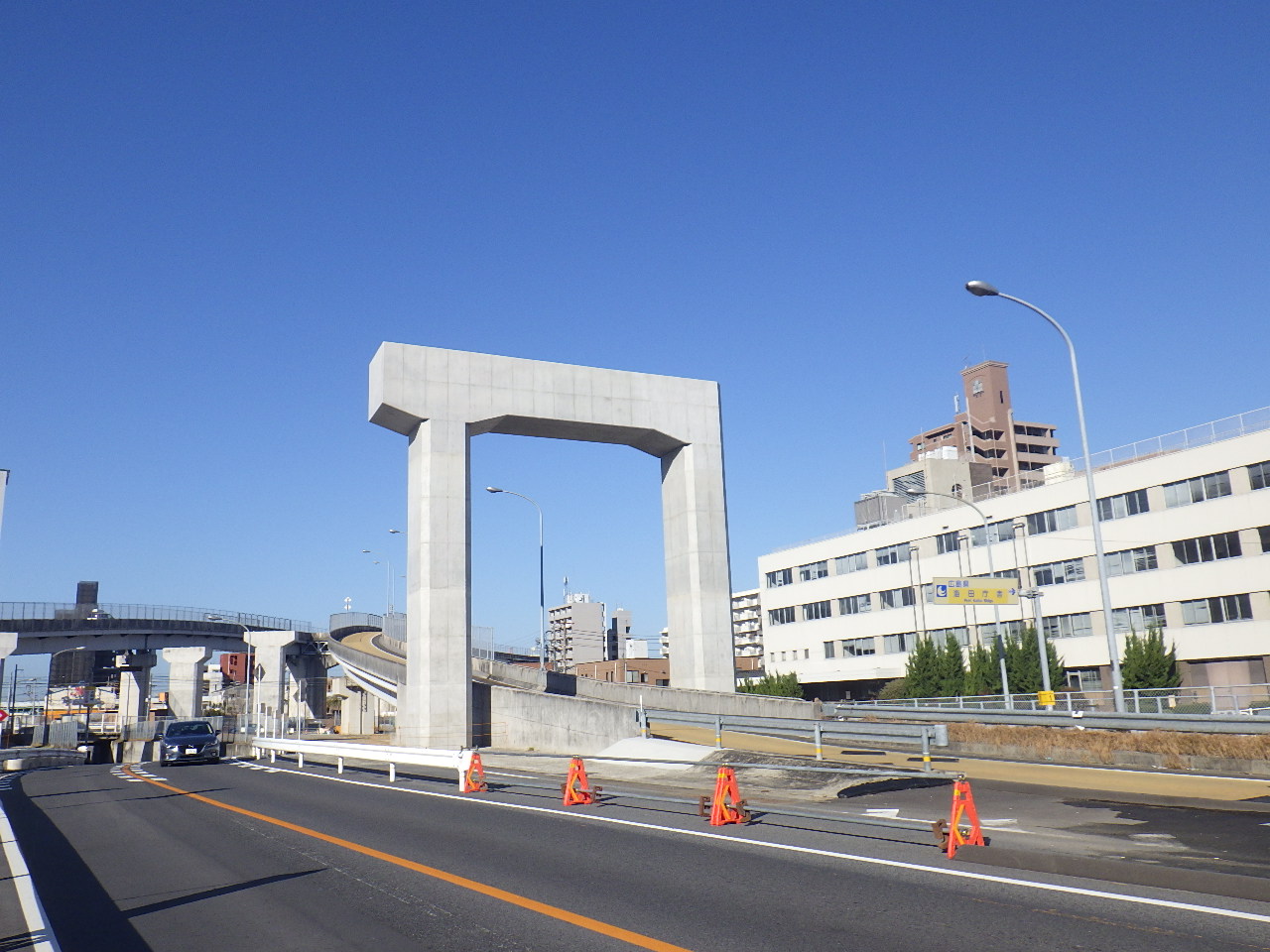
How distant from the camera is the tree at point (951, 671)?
5903cm

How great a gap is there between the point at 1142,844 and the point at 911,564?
60.8 meters

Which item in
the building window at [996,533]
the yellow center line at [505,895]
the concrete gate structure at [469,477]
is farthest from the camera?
the building window at [996,533]

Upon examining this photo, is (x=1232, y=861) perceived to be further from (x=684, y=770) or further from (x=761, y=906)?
(x=684, y=770)

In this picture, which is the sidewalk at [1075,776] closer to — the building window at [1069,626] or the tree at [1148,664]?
the tree at [1148,664]

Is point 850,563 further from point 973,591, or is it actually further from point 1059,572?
point 973,591

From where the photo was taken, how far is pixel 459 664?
3653 centimetres

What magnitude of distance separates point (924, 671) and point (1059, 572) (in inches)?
394

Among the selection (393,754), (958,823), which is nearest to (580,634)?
(393,754)

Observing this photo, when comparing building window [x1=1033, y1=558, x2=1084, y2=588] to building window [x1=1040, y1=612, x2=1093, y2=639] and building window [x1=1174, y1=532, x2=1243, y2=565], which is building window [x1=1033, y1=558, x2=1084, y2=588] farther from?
building window [x1=1174, y1=532, x2=1243, y2=565]

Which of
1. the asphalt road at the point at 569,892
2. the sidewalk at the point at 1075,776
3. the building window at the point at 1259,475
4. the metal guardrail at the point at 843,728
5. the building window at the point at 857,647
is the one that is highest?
the building window at the point at 1259,475

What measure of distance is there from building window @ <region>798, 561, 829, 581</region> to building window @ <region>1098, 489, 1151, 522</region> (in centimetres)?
2455

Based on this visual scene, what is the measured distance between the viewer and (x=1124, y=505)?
5616cm

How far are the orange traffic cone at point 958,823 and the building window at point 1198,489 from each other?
1896 inches

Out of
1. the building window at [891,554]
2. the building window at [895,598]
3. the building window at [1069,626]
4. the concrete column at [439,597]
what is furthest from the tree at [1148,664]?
the concrete column at [439,597]
